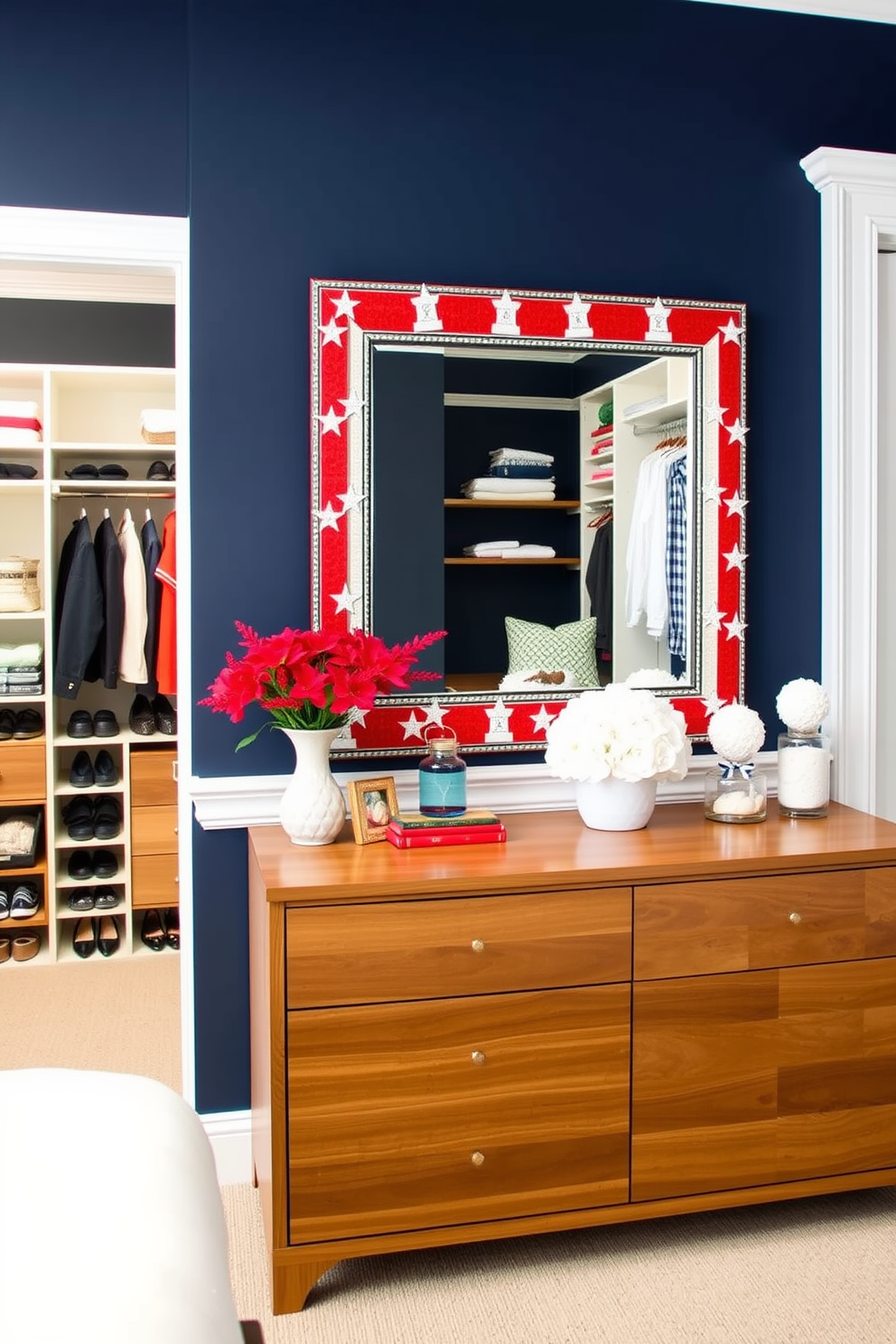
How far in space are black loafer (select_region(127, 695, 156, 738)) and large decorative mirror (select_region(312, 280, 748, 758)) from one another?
1.90 m

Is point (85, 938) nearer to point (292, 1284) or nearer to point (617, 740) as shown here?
point (292, 1284)

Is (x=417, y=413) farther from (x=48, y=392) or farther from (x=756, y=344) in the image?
(x=48, y=392)

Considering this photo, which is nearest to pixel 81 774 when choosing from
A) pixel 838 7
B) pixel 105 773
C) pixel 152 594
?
pixel 105 773

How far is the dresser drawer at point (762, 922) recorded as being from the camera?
220 centimetres

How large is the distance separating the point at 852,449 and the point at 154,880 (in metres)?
2.86

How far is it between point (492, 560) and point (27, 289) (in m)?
2.80

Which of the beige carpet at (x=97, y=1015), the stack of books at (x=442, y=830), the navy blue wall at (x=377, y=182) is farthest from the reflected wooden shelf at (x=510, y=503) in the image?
the beige carpet at (x=97, y=1015)

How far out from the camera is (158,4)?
2496mm

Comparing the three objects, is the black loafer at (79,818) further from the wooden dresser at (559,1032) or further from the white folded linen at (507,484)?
the white folded linen at (507,484)

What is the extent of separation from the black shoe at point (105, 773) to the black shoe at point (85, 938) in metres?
0.55

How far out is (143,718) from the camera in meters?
4.22

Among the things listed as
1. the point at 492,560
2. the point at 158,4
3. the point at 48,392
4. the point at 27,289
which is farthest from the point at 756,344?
the point at 27,289

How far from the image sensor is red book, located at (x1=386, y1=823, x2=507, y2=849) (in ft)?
7.43

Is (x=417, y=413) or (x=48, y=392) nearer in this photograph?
(x=417, y=413)
